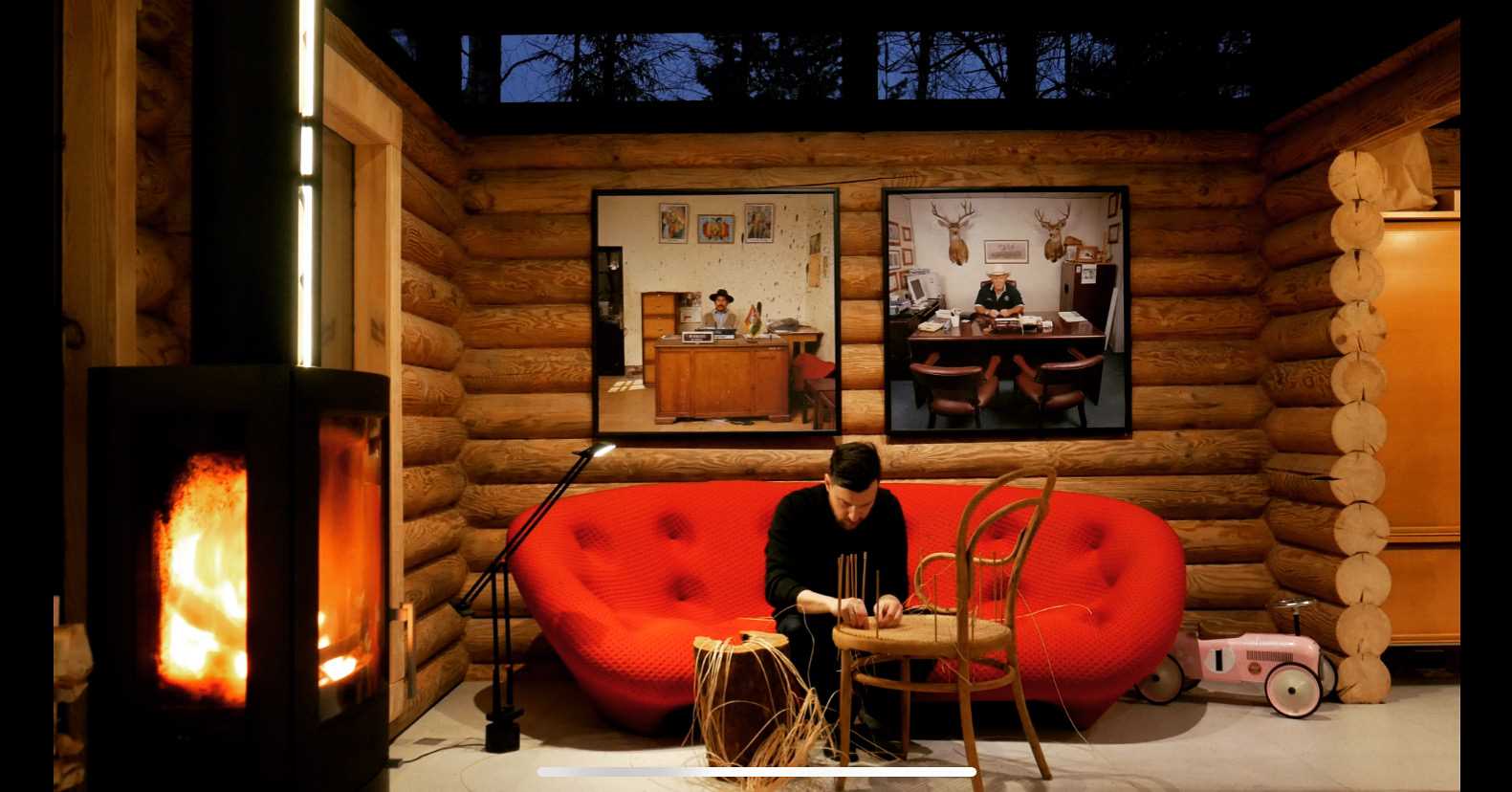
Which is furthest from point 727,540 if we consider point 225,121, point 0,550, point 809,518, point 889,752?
point 0,550

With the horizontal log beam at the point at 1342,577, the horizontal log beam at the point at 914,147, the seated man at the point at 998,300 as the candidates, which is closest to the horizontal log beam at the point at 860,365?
the seated man at the point at 998,300

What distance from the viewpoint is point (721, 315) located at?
5.62 m

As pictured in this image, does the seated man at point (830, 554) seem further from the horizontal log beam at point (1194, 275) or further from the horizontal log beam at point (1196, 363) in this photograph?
the horizontal log beam at point (1194, 275)

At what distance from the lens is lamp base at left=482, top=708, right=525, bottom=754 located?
13.6ft

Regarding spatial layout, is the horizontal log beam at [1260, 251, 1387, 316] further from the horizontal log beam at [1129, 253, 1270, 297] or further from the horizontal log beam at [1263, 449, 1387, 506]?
the horizontal log beam at [1263, 449, 1387, 506]

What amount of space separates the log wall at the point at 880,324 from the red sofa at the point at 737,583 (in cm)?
47

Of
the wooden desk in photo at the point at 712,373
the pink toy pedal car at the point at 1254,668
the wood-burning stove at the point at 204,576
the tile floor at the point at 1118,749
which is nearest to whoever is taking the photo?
the wood-burning stove at the point at 204,576

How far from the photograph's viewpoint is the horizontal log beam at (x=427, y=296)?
15.4 feet

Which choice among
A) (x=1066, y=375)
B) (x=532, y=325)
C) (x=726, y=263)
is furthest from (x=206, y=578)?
(x=1066, y=375)

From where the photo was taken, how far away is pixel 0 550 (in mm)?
2021

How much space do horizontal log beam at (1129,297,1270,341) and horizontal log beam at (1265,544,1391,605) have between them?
1309mm

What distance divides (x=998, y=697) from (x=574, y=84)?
3886 millimetres

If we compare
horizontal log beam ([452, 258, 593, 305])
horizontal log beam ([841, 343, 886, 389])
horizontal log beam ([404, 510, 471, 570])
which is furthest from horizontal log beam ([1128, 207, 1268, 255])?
horizontal log beam ([404, 510, 471, 570])
